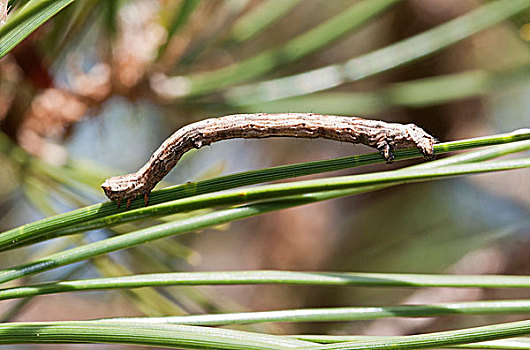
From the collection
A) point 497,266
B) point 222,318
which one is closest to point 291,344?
point 222,318

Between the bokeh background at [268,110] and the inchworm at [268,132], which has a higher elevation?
the bokeh background at [268,110]

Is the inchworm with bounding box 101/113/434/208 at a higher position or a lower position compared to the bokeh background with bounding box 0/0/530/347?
lower

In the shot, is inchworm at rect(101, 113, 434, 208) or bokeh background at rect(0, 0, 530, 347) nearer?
inchworm at rect(101, 113, 434, 208)

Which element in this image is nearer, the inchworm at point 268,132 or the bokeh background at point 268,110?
the inchworm at point 268,132

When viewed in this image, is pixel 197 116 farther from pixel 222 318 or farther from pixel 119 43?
pixel 222 318
